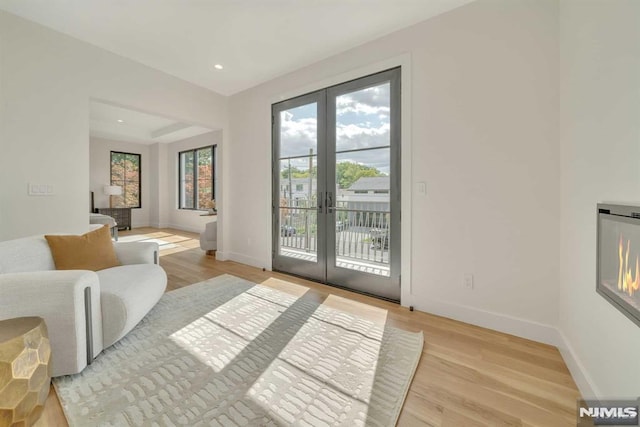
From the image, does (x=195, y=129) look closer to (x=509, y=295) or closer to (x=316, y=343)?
(x=316, y=343)

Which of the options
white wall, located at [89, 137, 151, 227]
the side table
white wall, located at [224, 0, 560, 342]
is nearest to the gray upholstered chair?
the side table

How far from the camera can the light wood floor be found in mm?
1253

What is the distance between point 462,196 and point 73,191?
13.1ft

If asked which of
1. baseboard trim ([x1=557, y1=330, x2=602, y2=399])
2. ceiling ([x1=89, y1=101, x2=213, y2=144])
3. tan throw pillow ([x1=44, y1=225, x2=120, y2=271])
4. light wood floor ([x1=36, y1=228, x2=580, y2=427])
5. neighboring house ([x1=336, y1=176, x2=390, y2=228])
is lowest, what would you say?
light wood floor ([x1=36, y1=228, x2=580, y2=427])

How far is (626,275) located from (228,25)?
3.36m

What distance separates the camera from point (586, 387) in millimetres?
1349

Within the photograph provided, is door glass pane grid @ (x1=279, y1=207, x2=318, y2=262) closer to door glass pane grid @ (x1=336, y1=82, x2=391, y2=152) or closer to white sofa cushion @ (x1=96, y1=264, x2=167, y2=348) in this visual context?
door glass pane grid @ (x1=336, y1=82, x2=391, y2=152)

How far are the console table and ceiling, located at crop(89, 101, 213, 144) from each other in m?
2.08

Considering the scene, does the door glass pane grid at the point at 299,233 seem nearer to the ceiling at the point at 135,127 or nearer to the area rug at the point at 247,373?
the area rug at the point at 247,373

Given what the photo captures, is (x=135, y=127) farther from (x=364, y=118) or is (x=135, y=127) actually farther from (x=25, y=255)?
(x=364, y=118)

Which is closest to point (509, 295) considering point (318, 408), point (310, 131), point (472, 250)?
point (472, 250)

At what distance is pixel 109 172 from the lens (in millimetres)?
7605

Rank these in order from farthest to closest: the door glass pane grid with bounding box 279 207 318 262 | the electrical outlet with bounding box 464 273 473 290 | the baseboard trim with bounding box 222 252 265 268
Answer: the baseboard trim with bounding box 222 252 265 268 < the door glass pane grid with bounding box 279 207 318 262 < the electrical outlet with bounding box 464 273 473 290

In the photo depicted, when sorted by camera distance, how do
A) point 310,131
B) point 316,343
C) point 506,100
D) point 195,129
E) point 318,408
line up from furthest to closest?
1. point 195,129
2. point 310,131
3. point 506,100
4. point 316,343
5. point 318,408
